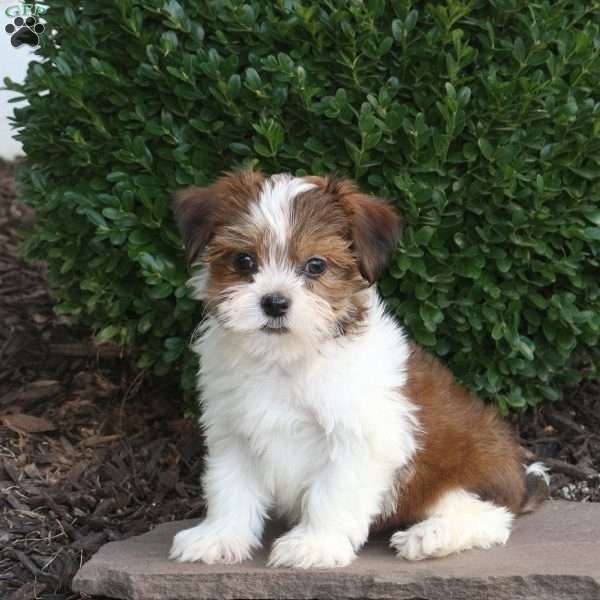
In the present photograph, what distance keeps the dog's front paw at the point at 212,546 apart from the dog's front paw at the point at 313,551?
0.18m

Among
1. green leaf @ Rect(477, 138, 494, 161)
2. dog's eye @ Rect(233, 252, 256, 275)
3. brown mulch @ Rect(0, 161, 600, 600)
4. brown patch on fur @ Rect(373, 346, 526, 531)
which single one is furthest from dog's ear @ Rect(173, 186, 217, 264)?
brown mulch @ Rect(0, 161, 600, 600)

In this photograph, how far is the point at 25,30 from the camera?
6.93 meters

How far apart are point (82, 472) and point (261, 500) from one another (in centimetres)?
195

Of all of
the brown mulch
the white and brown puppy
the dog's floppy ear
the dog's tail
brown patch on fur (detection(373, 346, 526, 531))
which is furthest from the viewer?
the brown mulch

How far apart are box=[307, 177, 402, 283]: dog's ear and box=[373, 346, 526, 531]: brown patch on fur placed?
654 millimetres

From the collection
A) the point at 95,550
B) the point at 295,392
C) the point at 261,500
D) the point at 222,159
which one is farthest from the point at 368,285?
the point at 95,550

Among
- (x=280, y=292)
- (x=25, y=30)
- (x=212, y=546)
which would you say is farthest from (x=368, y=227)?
(x=25, y=30)

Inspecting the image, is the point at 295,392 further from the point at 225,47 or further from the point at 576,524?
the point at 225,47

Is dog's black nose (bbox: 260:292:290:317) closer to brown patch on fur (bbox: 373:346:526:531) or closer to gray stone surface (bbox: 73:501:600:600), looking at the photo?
brown patch on fur (bbox: 373:346:526:531)

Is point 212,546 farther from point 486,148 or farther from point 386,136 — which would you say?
point 486,148

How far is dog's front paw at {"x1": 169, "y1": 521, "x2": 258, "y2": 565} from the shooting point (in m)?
4.89

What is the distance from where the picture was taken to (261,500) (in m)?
5.04

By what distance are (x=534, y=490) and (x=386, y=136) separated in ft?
6.93

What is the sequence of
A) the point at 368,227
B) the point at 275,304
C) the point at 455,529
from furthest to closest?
the point at 455,529 → the point at 368,227 → the point at 275,304
